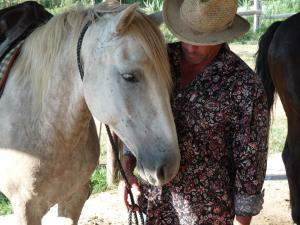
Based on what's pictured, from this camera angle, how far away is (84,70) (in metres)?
1.76

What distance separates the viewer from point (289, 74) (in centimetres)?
329

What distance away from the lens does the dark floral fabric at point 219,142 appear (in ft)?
5.55

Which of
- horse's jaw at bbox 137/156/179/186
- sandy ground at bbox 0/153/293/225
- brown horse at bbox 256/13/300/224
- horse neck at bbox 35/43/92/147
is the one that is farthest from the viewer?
sandy ground at bbox 0/153/293/225

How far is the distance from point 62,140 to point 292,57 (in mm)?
1870

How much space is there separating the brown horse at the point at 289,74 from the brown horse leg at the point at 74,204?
1.56 meters

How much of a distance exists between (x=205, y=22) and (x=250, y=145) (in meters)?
0.45

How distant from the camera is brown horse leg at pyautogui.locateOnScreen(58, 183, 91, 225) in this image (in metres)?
2.41

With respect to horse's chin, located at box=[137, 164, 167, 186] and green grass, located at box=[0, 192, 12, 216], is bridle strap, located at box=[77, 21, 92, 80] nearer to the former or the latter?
horse's chin, located at box=[137, 164, 167, 186]

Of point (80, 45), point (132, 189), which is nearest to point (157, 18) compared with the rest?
point (80, 45)

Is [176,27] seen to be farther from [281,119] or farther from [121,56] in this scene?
[281,119]

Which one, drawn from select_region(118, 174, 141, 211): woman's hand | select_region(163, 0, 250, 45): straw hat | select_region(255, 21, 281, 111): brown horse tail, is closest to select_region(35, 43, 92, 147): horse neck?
select_region(118, 174, 141, 211): woman's hand

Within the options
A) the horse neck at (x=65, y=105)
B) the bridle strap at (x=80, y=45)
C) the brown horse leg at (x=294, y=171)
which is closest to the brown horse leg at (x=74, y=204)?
the horse neck at (x=65, y=105)

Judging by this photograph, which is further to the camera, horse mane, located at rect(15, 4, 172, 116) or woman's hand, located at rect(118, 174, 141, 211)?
woman's hand, located at rect(118, 174, 141, 211)

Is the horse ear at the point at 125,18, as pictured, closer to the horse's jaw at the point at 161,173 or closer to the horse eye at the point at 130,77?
the horse eye at the point at 130,77
